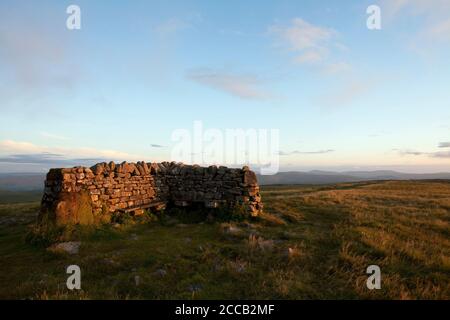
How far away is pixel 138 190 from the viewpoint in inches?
578

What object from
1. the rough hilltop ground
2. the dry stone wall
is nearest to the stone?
the rough hilltop ground

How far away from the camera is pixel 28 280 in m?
7.29

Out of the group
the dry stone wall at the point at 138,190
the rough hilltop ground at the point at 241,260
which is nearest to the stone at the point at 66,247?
the rough hilltop ground at the point at 241,260

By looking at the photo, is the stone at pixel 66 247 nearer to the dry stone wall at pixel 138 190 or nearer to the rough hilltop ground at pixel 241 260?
the rough hilltop ground at pixel 241 260

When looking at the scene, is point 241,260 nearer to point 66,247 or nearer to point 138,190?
point 66,247

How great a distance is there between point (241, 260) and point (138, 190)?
25.4 feet

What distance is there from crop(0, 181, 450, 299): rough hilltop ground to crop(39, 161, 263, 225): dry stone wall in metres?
0.97

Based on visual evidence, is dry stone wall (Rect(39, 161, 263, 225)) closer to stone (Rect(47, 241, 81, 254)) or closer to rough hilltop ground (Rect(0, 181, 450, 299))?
rough hilltop ground (Rect(0, 181, 450, 299))

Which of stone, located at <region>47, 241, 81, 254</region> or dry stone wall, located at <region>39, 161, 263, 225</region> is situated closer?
stone, located at <region>47, 241, 81, 254</region>

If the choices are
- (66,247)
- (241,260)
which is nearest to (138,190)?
(66,247)

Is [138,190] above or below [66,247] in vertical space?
above

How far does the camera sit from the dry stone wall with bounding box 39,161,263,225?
1145 centimetres
